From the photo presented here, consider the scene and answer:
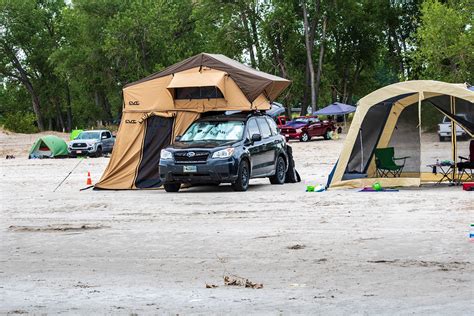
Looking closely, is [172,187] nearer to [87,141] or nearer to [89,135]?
[87,141]

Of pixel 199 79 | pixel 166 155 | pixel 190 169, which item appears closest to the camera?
pixel 190 169

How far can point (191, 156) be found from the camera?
65.5ft

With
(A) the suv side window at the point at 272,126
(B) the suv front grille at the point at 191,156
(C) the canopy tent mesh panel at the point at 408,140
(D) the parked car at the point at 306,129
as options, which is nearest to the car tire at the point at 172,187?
(B) the suv front grille at the point at 191,156

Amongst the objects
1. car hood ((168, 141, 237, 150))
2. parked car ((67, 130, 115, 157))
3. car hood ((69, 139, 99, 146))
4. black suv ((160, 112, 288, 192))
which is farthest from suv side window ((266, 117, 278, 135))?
car hood ((69, 139, 99, 146))

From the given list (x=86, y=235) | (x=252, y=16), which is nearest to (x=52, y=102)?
(x=252, y=16)

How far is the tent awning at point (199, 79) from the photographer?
21.2 metres

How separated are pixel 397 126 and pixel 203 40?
189ft

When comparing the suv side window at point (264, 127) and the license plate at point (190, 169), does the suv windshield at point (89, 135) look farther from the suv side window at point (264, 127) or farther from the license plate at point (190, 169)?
the license plate at point (190, 169)

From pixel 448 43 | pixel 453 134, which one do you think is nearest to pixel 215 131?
pixel 453 134

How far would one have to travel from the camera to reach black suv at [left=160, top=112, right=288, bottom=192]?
65.3 feet

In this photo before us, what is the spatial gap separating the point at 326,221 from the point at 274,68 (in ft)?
202

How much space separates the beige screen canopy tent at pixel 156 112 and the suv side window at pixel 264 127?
0.32m

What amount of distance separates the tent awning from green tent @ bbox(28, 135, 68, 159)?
25.1 metres

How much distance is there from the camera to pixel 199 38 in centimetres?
7769
